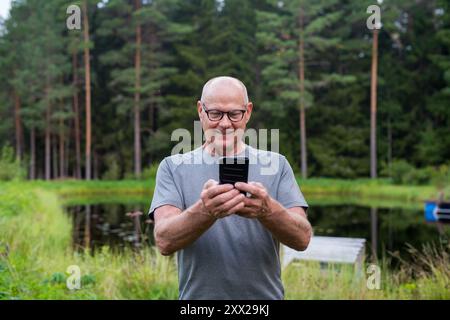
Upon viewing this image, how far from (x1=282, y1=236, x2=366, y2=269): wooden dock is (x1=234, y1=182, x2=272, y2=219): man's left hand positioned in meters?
4.10

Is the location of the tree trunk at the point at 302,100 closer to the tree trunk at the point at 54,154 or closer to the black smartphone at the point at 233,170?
the tree trunk at the point at 54,154

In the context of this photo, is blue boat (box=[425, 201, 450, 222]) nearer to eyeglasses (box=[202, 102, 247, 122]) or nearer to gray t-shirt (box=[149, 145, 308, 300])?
gray t-shirt (box=[149, 145, 308, 300])

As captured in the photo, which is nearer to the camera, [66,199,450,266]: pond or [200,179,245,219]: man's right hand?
[200,179,245,219]: man's right hand

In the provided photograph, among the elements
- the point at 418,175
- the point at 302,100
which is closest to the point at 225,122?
the point at 418,175

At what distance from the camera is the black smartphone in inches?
58.3

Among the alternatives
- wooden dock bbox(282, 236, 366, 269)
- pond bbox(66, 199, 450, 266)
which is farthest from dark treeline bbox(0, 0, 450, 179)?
wooden dock bbox(282, 236, 366, 269)

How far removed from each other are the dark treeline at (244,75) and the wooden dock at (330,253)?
1363cm

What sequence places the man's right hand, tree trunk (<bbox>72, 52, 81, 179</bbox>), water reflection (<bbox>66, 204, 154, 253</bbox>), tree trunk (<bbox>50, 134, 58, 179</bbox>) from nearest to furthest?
the man's right hand → water reflection (<bbox>66, 204, 154, 253</bbox>) → tree trunk (<bbox>72, 52, 81, 179</bbox>) → tree trunk (<bbox>50, 134, 58, 179</bbox>)

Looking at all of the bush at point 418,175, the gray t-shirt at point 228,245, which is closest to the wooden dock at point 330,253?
the gray t-shirt at point 228,245

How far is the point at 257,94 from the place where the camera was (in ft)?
72.5

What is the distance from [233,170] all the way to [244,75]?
67.5 ft

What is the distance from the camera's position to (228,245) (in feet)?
5.65

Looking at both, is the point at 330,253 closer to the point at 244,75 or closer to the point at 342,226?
the point at 342,226

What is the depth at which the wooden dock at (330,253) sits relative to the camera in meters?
5.82
